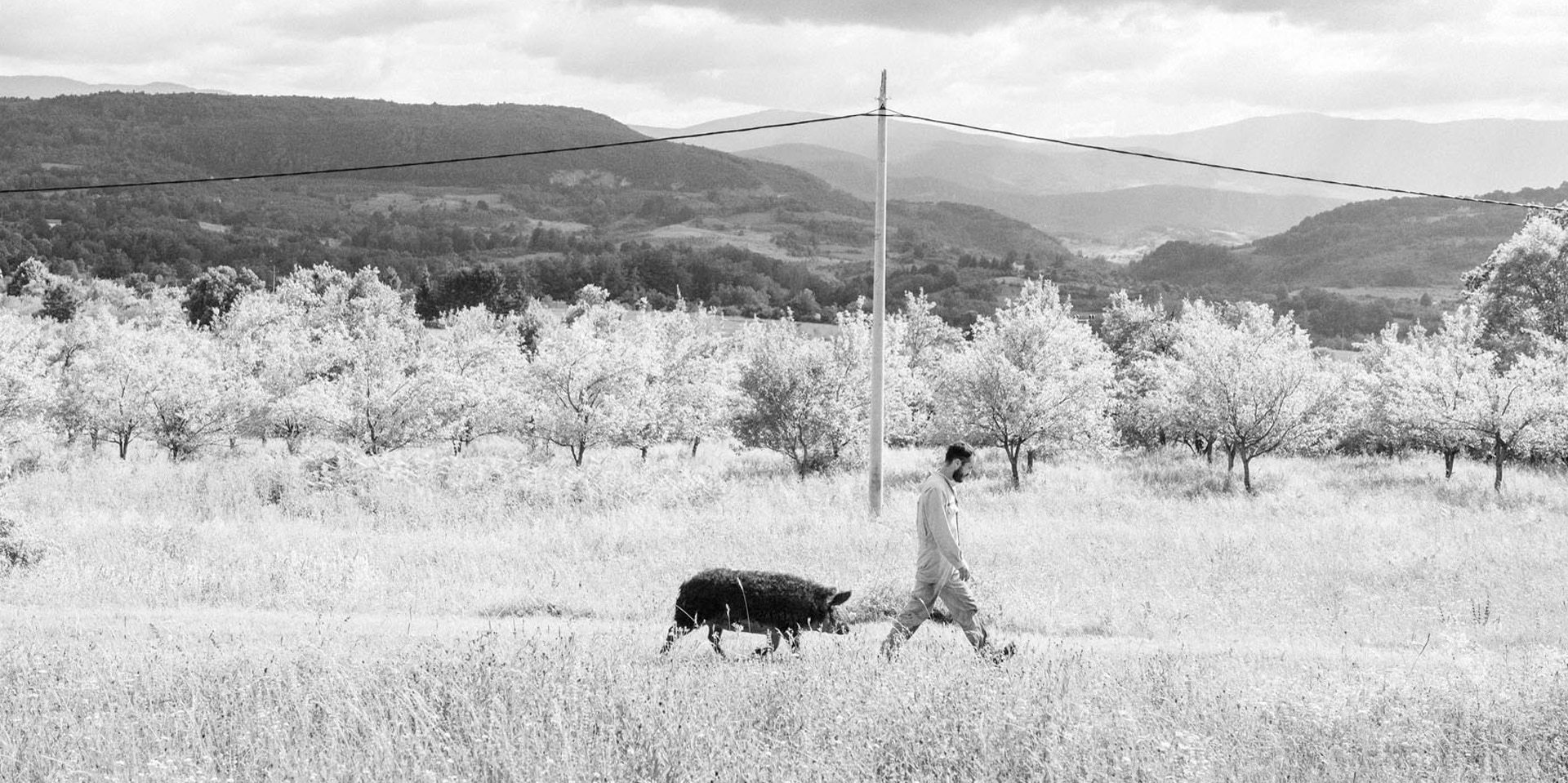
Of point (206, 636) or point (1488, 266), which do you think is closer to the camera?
point (206, 636)

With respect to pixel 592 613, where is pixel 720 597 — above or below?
above

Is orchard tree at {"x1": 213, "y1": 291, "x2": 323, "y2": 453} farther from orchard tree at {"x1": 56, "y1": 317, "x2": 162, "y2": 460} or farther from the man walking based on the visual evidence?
the man walking

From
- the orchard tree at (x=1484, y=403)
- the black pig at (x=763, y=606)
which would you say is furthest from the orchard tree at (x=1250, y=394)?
the black pig at (x=763, y=606)

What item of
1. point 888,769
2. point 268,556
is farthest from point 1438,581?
point 268,556

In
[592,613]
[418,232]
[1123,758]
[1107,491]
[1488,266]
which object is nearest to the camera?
[1123,758]

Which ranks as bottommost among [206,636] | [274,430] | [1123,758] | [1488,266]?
[274,430]

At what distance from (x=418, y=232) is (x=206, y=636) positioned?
6539 inches

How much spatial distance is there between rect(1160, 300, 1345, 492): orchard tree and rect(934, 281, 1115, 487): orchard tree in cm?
229

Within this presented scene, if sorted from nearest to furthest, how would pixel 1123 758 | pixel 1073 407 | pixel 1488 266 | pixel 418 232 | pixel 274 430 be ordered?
pixel 1123 758
pixel 1073 407
pixel 274 430
pixel 1488 266
pixel 418 232

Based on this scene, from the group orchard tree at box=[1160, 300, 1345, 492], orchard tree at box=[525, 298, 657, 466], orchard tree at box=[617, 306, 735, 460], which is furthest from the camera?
orchard tree at box=[617, 306, 735, 460]

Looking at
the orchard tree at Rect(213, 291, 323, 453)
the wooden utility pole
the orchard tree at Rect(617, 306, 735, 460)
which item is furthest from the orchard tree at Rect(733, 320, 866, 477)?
the orchard tree at Rect(213, 291, 323, 453)

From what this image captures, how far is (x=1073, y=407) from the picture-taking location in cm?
2716

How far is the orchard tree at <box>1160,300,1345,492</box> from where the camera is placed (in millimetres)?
26266

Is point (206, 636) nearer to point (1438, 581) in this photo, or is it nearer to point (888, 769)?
point (888, 769)
